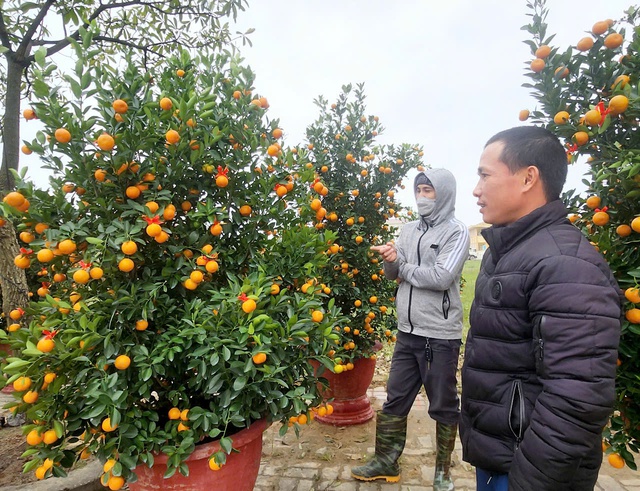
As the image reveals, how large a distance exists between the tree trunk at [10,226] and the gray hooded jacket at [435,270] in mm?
2619

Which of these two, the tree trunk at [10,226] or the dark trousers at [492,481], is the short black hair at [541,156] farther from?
the tree trunk at [10,226]

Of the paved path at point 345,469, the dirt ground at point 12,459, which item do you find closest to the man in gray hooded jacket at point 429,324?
the paved path at point 345,469

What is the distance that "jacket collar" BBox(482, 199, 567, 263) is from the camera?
1.43 m

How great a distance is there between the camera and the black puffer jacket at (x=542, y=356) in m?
1.15

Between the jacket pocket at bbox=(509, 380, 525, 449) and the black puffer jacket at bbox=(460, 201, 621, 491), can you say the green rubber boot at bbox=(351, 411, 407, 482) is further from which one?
the jacket pocket at bbox=(509, 380, 525, 449)

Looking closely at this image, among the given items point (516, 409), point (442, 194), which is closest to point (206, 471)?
point (516, 409)

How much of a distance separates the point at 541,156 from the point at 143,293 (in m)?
1.71

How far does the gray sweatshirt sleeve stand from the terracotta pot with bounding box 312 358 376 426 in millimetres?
1363

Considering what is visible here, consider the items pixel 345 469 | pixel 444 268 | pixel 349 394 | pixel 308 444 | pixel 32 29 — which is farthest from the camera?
pixel 349 394

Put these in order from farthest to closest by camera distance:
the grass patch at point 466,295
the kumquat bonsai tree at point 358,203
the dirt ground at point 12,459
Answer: the grass patch at point 466,295 < the kumquat bonsai tree at point 358,203 < the dirt ground at point 12,459

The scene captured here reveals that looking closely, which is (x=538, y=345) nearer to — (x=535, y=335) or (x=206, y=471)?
(x=535, y=335)

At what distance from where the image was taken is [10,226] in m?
2.86

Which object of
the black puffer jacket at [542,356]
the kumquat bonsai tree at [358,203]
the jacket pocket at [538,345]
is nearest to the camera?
the black puffer jacket at [542,356]

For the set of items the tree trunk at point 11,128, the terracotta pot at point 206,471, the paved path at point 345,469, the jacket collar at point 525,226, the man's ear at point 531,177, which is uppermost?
the tree trunk at point 11,128
